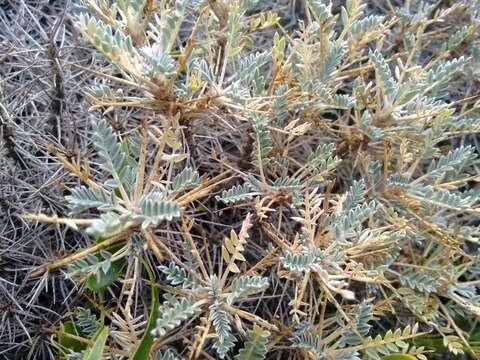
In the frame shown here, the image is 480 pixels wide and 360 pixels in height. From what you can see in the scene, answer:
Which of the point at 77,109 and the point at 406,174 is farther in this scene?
the point at 77,109

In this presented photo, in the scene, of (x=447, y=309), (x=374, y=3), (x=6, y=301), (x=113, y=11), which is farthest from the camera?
(x=374, y=3)

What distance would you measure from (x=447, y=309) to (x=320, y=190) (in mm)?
414

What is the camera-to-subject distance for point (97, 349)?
103 cm

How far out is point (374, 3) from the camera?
168 cm

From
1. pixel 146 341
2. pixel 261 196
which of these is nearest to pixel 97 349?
pixel 146 341

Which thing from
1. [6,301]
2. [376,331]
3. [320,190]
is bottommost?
[376,331]

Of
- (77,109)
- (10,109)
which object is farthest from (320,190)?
(10,109)

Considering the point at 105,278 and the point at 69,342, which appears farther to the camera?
the point at 69,342

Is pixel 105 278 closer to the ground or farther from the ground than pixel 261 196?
farther from the ground

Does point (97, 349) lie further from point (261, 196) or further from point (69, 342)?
point (261, 196)

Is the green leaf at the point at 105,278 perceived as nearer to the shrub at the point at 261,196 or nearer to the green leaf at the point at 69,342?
the shrub at the point at 261,196

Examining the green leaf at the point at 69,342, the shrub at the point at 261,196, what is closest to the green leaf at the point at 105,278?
the shrub at the point at 261,196

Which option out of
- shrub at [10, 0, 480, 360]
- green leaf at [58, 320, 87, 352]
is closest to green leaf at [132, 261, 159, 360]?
shrub at [10, 0, 480, 360]

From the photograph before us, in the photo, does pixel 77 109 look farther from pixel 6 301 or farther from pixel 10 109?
pixel 6 301
